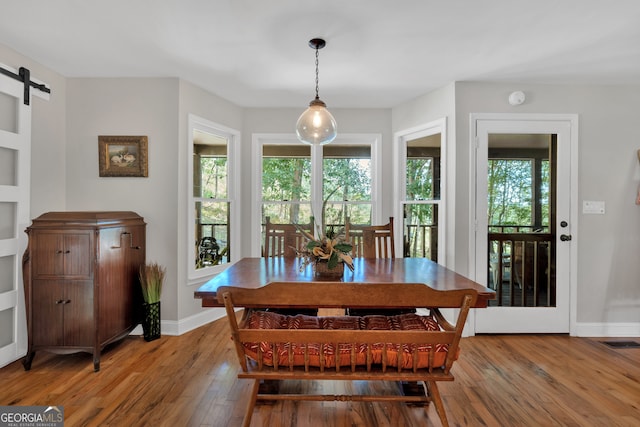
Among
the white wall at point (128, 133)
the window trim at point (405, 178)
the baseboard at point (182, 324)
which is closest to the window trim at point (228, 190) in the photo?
the white wall at point (128, 133)

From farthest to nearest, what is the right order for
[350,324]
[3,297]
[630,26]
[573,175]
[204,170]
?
[204,170] → [573,175] → [3,297] → [630,26] → [350,324]

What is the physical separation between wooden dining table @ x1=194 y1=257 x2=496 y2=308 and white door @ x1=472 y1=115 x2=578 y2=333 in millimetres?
1101

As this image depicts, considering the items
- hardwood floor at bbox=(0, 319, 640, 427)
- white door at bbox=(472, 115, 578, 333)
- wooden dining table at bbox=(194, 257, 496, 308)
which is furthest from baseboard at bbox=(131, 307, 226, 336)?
white door at bbox=(472, 115, 578, 333)

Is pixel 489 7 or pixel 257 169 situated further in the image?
pixel 257 169

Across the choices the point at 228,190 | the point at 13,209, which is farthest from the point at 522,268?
the point at 13,209

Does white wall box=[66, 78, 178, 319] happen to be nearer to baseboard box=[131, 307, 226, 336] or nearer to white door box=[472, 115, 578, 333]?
baseboard box=[131, 307, 226, 336]

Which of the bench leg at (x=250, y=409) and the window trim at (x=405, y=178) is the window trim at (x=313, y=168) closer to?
the window trim at (x=405, y=178)

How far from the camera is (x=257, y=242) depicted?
4.07 meters

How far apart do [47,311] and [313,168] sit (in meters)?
2.81

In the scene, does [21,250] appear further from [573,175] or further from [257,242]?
[573,175]

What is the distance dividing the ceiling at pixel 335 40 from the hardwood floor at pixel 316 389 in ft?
7.68

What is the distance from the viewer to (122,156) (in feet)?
10.3

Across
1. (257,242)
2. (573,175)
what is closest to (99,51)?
(257,242)

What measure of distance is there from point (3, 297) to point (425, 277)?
2.99m
